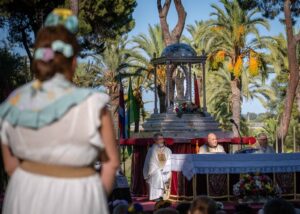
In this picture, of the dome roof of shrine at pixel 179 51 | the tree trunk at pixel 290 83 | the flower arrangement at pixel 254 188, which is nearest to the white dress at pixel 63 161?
the flower arrangement at pixel 254 188

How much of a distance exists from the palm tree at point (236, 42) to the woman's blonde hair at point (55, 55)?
34397 millimetres

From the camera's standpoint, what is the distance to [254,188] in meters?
14.9

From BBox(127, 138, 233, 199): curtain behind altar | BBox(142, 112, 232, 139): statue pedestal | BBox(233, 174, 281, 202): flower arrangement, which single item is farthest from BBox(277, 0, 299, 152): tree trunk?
BBox(233, 174, 281, 202): flower arrangement

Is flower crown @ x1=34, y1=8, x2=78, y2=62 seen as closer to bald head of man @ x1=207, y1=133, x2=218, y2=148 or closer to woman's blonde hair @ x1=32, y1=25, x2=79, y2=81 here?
woman's blonde hair @ x1=32, y1=25, x2=79, y2=81

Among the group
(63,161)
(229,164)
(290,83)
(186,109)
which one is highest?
(290,83)

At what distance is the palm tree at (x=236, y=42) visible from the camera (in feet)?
125

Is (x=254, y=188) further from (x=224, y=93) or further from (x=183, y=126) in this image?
(x=224, y=93)

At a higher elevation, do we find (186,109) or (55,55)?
(186,109)

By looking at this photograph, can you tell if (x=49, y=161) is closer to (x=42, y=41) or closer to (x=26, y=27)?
(x=42, y=41)

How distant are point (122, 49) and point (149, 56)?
3329 millimetres

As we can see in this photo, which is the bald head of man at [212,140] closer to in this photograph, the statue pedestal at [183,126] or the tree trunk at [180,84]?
the statue pedestal at [183,126]

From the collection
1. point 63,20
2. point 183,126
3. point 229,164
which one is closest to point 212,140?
point 229,164

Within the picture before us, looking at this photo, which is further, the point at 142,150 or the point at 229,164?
the point at 142,150

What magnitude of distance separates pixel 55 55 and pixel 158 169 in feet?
44.0
